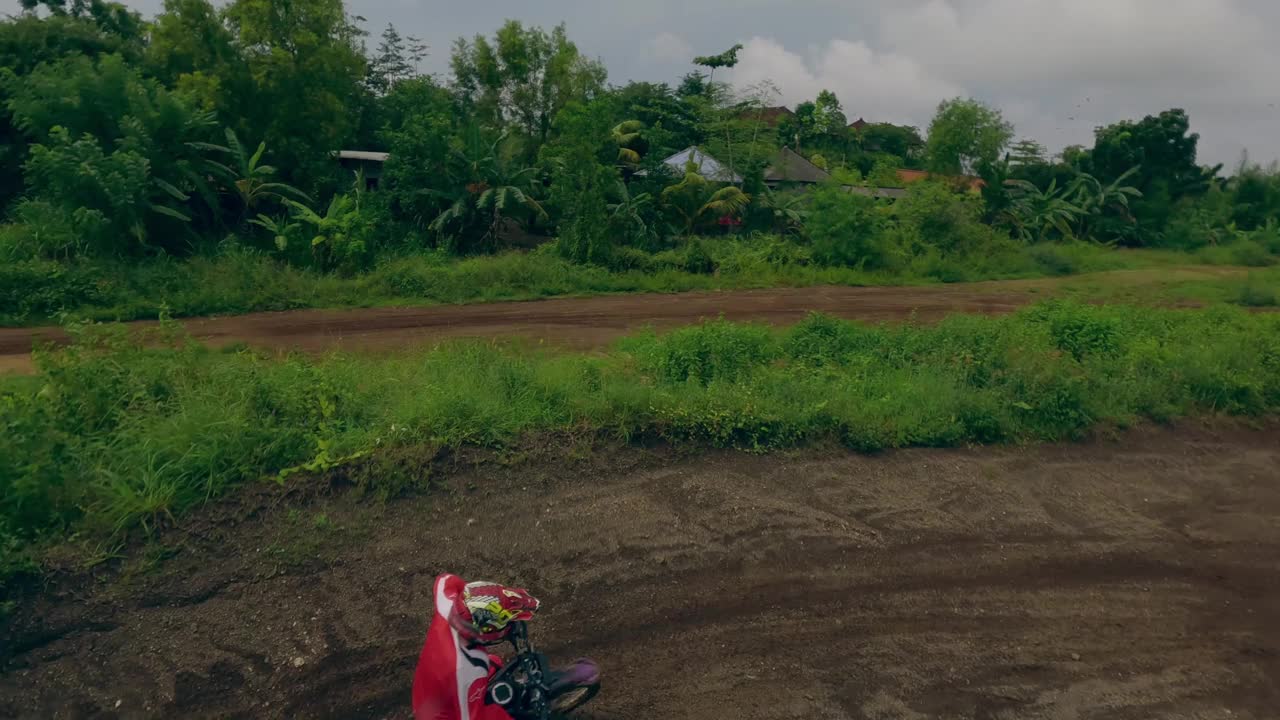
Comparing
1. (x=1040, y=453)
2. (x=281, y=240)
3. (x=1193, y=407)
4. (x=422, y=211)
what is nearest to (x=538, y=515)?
(x=1040, y=453)

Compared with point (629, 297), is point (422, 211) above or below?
above

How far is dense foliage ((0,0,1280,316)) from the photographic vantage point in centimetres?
1398

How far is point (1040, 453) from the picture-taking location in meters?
7.75

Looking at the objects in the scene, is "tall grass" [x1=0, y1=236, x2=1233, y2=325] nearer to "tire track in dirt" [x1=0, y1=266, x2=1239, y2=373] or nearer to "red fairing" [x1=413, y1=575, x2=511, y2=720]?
"tire track in dirt" [x1=0, y1=266, x2=1239, y2=373]

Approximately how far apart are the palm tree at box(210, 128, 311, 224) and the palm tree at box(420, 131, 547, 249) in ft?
9.97

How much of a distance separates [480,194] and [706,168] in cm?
629

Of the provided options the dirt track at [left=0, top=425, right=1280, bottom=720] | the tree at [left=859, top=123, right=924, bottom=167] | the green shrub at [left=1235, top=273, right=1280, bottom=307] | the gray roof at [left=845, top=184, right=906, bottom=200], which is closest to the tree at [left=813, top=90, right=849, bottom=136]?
the tree at [left=859, top=123, right=924, bottom=167]

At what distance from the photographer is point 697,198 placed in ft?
64.1

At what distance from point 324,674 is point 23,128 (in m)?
15.3

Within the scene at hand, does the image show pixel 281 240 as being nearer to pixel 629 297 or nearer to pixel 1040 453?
pixel 629 297

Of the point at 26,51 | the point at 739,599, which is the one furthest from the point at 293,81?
the point at 739,599

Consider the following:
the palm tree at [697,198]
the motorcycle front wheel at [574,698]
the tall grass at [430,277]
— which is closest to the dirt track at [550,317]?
the tall grass at [430,277]

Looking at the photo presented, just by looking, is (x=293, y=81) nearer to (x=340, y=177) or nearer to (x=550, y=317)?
(x=340, y=177)

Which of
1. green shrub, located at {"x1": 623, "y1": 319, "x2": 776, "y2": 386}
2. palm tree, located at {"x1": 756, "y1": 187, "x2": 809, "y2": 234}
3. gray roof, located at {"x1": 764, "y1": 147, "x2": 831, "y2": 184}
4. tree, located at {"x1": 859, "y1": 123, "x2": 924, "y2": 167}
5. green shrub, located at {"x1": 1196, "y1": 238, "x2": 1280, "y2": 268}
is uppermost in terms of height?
tree, located at {"x1": 859, "y1": 123, "x2": 924, "y2": 167}
